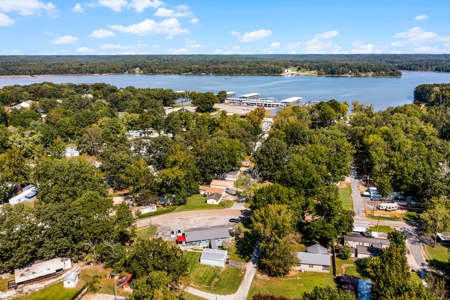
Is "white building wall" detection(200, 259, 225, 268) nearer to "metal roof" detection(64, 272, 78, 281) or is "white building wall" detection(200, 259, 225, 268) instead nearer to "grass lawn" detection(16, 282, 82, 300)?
"grass lawn" detection(16, 282, 82, 300)

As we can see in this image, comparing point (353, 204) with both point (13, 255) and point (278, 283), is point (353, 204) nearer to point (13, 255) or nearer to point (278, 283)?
point (278, 283)

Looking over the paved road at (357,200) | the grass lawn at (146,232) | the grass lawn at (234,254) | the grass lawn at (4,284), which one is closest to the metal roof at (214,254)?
the grass lawn at (234,254)

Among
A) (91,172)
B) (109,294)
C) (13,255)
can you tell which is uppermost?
(91,172)

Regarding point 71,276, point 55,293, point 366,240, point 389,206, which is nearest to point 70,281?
point 71,276

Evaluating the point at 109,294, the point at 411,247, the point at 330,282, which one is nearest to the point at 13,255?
the point at 109,294

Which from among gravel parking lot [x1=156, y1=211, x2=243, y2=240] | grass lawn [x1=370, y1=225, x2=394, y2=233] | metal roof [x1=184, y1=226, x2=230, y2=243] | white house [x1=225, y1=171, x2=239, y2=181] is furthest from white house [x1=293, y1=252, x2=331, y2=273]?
white house [x1=225, y1=171, x2=239, y2=181]

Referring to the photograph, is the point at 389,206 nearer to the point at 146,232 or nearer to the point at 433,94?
the point at 146,232
